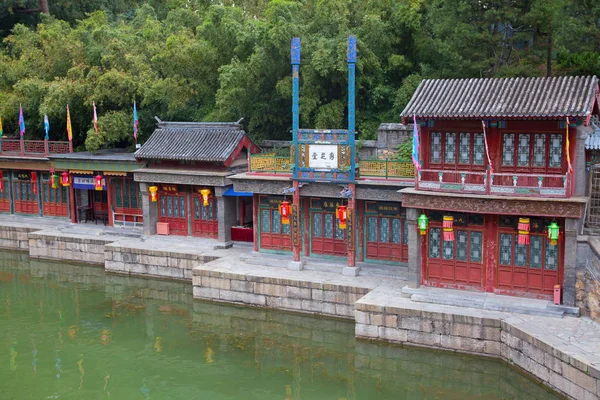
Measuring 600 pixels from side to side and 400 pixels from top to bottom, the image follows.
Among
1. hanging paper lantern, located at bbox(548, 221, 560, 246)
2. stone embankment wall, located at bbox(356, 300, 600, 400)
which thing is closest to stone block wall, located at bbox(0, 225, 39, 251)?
stone embankment wall, located at bbox(356, 300, 600, 400)

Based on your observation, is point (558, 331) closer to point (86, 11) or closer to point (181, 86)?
point (181, 86)

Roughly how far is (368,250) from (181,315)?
633cm

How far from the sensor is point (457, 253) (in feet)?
64.5

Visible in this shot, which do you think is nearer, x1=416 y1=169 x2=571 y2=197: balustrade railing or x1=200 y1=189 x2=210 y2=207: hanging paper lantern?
x1=416 y1=169 x2=571 y2=197: balustrade railing

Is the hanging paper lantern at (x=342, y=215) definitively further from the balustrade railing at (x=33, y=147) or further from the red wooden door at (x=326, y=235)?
the balustrade railing at (x=33, y=147)

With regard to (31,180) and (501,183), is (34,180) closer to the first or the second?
(31,180)

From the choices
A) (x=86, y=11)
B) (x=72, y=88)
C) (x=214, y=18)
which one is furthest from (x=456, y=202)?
(x=86, y=11)

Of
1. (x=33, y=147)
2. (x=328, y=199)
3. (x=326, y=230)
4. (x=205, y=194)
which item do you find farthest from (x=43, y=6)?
(x=326, y=230)

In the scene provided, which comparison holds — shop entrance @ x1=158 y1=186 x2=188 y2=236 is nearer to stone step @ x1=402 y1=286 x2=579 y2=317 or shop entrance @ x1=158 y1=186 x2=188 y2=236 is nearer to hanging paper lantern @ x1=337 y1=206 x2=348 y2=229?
hanging paper lantern @ x1=337 y1=206 x2=348 y2=229

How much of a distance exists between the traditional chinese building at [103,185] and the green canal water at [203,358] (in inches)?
258

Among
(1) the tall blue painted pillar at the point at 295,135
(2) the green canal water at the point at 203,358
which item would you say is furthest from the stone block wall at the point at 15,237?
(1) the tall blue painted pillar at the point at 295,135

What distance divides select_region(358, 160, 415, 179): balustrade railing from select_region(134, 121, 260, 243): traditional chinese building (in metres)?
5.33

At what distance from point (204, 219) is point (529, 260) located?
43.2ft

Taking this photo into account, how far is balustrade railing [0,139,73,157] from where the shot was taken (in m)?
31.9
